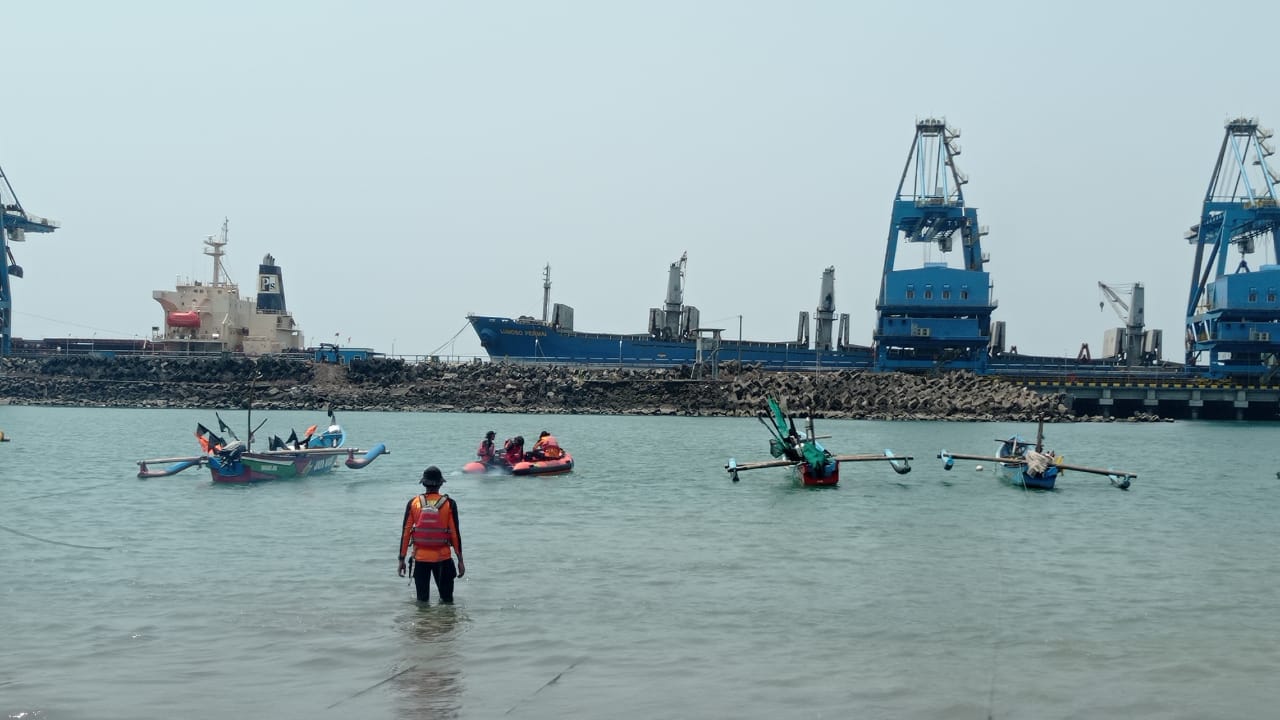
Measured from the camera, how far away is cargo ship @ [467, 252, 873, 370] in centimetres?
9838

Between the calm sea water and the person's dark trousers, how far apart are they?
0.28 metres

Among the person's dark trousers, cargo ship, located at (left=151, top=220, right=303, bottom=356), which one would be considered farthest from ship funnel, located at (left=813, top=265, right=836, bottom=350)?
the person's dark trousers

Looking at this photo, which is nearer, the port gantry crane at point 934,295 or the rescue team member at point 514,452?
the rescue team member at point 514,452

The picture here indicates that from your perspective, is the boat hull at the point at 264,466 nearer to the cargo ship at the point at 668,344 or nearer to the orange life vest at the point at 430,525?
the orange life vest at the point at 430,525

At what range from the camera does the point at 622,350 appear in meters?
100

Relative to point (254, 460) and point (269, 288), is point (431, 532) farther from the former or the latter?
point (269, 288)

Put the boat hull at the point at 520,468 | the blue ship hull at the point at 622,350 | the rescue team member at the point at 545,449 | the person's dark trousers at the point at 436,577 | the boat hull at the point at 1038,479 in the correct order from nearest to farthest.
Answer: the person's dark trousers at the point at 436,577, the boat hull at the point at 1038,479, the boat hull at the point at 520,468, the rescue team member at the point at 545,449, the blue ship hull at the point at 622,350

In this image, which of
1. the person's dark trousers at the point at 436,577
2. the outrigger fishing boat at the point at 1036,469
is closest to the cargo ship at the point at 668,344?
the outrigger fishing boat at the point at 1036,469

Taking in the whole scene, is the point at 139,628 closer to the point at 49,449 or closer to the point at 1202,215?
the point at 49,449

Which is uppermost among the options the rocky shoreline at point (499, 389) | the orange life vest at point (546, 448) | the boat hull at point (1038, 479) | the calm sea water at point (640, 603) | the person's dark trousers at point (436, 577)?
the rocky shoreline at point (499, 389)

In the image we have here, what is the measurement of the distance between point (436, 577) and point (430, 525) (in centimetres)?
108

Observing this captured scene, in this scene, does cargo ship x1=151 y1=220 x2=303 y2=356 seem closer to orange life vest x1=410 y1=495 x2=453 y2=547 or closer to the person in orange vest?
the person in orange vest

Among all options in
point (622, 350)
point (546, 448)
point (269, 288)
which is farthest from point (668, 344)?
point (546, 448)

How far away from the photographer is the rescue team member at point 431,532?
1389 centimetres
